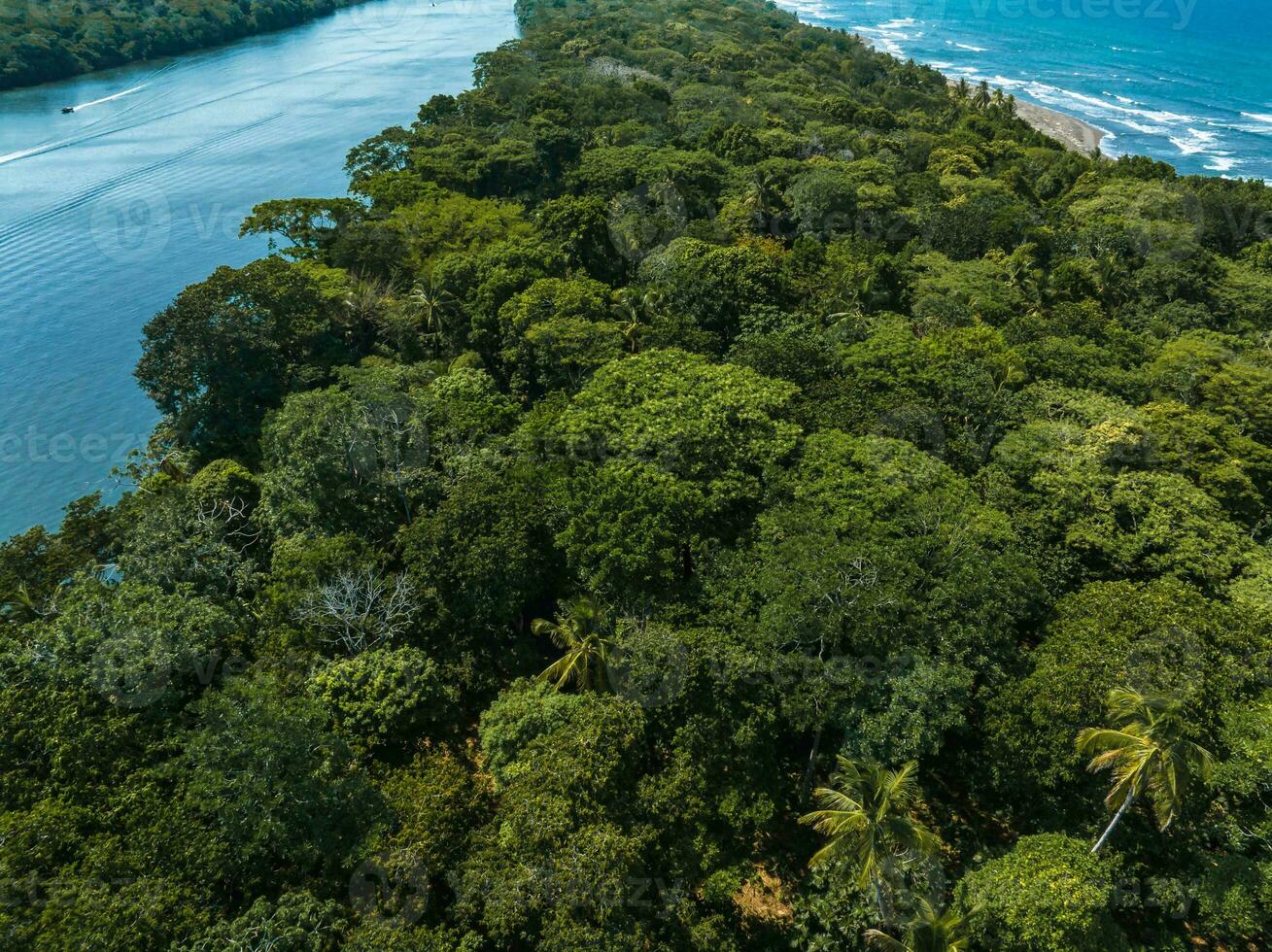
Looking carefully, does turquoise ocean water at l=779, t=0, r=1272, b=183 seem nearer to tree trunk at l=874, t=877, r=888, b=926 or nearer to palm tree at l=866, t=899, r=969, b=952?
palm tree at l=866, t=899, r=969, b=952

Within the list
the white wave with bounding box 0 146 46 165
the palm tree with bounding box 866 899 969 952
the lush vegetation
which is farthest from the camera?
the lush vegetation

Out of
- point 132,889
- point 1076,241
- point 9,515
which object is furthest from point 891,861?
point 1076,241

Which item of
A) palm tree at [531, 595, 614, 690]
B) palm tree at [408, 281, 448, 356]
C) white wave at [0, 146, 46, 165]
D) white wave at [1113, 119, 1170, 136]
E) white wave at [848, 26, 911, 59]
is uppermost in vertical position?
white wave at [848, 26, 911, 59]

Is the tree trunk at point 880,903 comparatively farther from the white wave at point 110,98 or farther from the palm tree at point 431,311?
the white wave at point 110,98

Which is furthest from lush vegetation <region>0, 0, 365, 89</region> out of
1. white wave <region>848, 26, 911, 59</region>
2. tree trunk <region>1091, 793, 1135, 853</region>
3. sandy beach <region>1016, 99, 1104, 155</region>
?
sandy beach <region>1016, 99, 1104, 155</region>

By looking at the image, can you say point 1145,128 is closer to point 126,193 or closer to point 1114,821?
point 1114,821

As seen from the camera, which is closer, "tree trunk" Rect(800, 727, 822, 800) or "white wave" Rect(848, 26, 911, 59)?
"tree trunk" Rect(800, 727, 822, 800)

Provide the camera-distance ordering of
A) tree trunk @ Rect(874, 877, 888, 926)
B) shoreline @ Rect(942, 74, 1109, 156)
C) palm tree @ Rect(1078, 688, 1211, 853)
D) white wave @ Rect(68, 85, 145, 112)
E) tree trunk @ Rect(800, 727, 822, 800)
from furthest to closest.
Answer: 1. shoreline @ Rect(942, 74, 1109, 156)
2. white wave @ Rect(68, 85, 145, 112)
3. tree trunk @ Rect(800, 727, 822, 800)
4. tree trunk @ Rect(874, 877, 888, 926)
5. palm tree @ Rect(1078, 688, 1211, 853)
